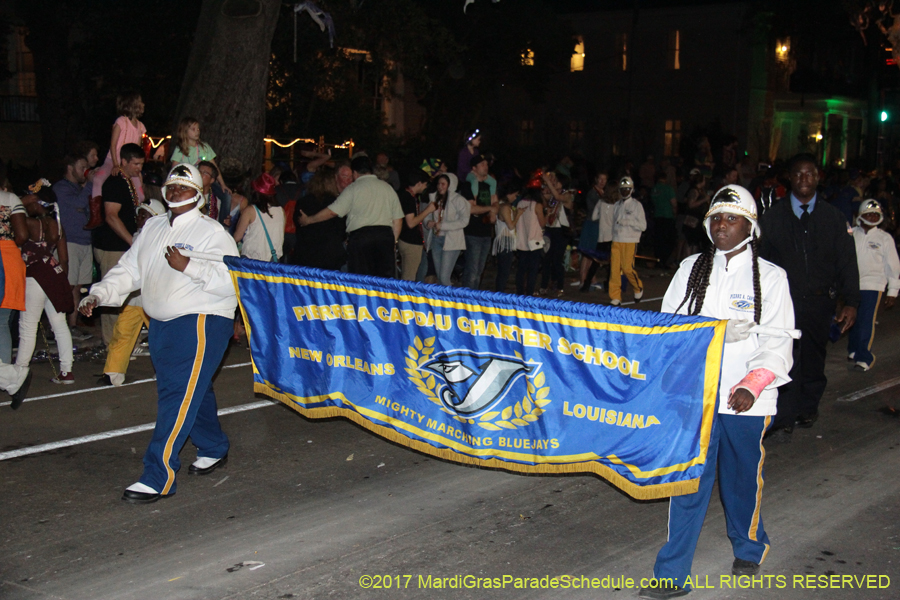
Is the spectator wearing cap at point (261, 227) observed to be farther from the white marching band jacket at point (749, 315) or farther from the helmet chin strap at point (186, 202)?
the white marching band jacket at point (749, 315)

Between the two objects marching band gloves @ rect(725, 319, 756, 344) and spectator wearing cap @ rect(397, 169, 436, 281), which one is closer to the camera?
marching band gloves @ rect(725, 319, 756, 344)

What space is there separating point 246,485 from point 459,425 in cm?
176

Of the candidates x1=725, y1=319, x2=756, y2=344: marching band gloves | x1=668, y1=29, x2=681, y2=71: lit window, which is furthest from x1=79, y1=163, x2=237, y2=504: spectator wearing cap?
x1=668, y1=29, x2=681, y2=71: lit window

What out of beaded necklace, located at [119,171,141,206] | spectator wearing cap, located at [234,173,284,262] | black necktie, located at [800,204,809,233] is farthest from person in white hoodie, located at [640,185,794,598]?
beaded necklace, located at [119,171,141,206]

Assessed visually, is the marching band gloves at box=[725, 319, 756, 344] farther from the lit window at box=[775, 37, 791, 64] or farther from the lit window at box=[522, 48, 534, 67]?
the lit window at box=[775, 37, 791, 64]

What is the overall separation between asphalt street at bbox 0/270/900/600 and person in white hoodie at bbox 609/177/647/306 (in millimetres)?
6354

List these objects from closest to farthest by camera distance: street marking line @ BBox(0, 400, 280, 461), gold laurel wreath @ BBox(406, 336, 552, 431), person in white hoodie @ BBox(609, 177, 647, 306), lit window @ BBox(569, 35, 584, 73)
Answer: gold laurel wreath @ BBox(406, 336, 552, 431) → street marking line @ BBox(0, 400, 280, 461) → person in white hoodie @ BBox(609, 177, 647, 306) → lit window @ BBox(569, 35, 584, 73)

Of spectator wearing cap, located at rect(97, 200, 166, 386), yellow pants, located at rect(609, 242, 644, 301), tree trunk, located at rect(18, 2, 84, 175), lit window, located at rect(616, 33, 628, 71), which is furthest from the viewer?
lit window, located at rect(616, 33, 628, 71)

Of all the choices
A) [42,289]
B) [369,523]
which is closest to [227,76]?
[42,289]

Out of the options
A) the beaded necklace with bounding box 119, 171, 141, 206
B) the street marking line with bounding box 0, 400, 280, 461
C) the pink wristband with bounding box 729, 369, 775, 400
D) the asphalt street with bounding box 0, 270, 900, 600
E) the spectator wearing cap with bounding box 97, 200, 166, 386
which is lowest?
the street marking line with bounding box 0, 400, 280, 461

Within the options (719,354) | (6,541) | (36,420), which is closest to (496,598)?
(719,354)

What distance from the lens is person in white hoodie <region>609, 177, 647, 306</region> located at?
1372 centimetres

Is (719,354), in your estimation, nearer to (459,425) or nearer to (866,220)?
(459,425)

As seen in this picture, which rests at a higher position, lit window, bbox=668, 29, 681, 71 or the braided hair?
lit window, bbox=668, 29, 681, 71
